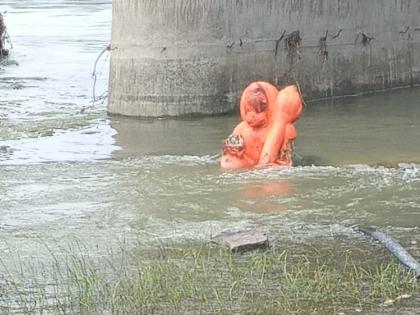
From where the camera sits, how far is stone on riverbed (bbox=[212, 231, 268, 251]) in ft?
25.8

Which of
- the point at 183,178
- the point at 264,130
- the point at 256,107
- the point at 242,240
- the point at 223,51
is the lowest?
the point at 183,178

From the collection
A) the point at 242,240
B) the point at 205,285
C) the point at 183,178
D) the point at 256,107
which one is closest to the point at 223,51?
the point at 256,107

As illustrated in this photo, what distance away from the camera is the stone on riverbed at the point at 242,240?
25.8ft

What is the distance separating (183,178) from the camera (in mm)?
11203

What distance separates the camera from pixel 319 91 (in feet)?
55.8

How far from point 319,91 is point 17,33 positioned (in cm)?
1460

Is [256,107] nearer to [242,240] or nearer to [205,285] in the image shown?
[242,240]

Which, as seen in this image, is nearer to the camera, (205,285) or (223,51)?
(205,285)

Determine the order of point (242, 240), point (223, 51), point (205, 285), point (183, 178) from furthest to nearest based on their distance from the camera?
point (223, 51)
point (183, 178)
point (242, 240)
point (205, 285)

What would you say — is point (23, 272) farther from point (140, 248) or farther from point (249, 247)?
point (249, 247)

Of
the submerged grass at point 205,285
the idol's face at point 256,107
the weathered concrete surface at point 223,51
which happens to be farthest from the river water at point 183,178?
the submerged grass at point 205,285

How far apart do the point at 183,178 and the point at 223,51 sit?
4.70m

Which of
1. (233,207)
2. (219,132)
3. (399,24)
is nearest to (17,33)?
(399,24)

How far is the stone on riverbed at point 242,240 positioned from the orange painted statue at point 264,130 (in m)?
2.98
